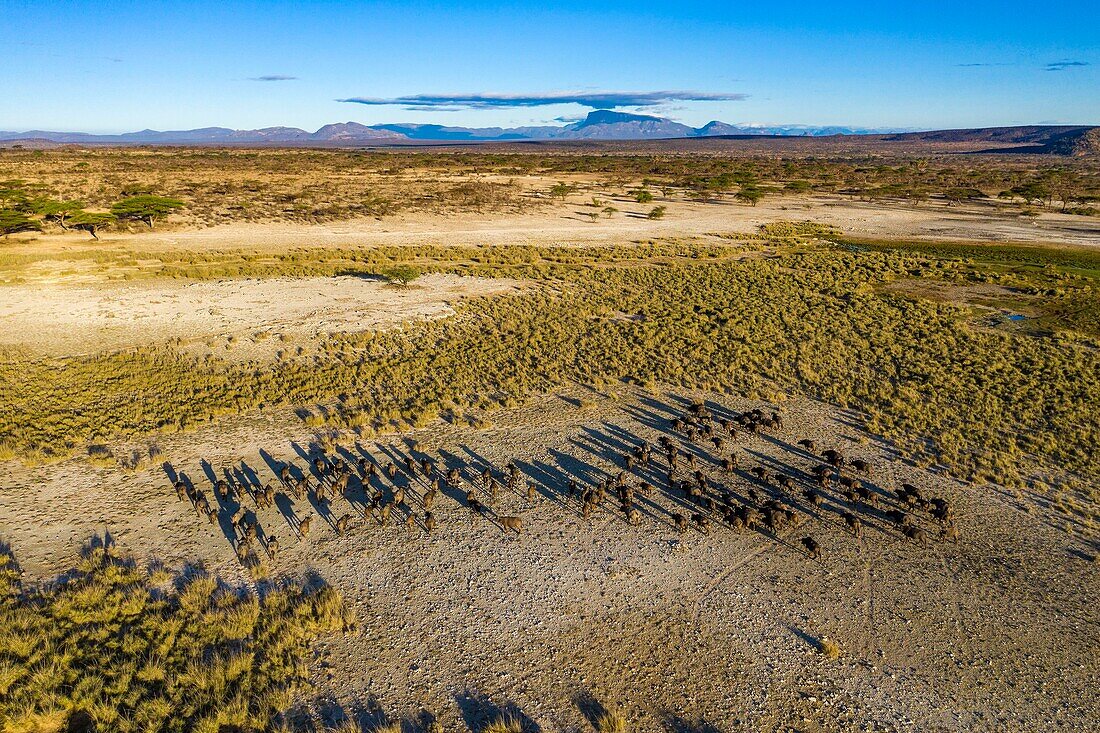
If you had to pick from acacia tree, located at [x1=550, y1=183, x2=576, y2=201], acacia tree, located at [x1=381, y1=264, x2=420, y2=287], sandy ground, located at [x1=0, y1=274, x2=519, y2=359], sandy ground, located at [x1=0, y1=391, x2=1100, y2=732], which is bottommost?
sandy ground, located at [x1=0, y1=391, x2=1100, y2=732]

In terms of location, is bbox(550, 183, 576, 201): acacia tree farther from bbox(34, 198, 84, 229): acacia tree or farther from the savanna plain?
bbox(34, 198, 84, 229): acacia tree

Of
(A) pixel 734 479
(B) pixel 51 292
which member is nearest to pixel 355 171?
(B) pixel 51 292

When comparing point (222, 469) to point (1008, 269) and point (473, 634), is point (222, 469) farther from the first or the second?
point (1008, 269)

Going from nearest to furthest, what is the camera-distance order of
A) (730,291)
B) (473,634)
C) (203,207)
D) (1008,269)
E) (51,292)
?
(473,634)
(51,292)
(730,291)
(1008,269)
(203,207)

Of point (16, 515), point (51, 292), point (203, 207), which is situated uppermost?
point (203, 207)

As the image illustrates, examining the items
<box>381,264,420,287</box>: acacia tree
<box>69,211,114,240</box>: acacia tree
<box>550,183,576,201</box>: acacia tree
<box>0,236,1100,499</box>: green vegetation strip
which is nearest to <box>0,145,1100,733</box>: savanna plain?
<box>0,236,1100,499</box>: green vegetation strip

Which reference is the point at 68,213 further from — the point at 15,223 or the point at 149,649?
the point at 149,649

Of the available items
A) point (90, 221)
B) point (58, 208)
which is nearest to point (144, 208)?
point (90, 221)
